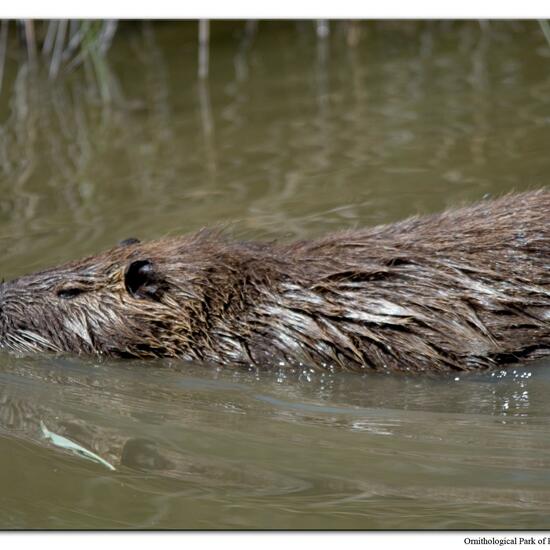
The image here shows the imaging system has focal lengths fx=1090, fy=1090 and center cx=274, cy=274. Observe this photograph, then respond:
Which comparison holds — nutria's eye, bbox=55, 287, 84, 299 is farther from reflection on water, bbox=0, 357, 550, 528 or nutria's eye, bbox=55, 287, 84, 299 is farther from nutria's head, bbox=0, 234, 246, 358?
reflection on water, bbox=0, 357, 550, 528

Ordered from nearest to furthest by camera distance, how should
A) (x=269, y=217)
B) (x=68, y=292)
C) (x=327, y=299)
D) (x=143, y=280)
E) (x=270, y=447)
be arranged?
(x=270, y=447) < (x=327, y=299) < (x=143, y=280) < (x=68, y=292) < (x=269, y=217)

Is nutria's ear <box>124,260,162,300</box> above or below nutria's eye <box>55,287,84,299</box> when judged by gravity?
above

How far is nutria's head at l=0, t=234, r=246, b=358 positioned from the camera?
5.39 meters

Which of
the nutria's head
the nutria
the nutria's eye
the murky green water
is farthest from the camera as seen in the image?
the nutria's eye

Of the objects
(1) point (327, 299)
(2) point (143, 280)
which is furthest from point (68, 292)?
(1) point (327, 299)

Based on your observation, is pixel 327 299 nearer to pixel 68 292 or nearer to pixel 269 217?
pixel 68 292

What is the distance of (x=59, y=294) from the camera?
5.66 metres

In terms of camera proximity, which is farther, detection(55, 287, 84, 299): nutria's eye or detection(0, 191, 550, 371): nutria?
detection(55, 287, 84, 299): nutria's eye

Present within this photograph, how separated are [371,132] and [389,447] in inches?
190

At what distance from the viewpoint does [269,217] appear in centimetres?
723

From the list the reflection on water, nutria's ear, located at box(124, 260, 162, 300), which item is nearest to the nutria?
nutria's ear, located at box(124, 260, 162, 300)

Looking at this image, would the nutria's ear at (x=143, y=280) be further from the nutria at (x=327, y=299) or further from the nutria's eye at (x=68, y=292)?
the nutria's eye at (x=68, y=292)

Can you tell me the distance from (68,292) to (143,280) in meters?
0.47

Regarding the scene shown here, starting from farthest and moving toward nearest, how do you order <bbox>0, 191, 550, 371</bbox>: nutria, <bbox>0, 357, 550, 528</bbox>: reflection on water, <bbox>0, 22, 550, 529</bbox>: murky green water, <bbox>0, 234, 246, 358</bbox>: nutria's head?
1. <bbox>0, 234, 246, 358</bbox>: nutria's head
2. <bbox>0, 191, 550, 371</bbox>: nutria
3. <bbox>0, 22, 550, 529</bbox>: murky green water
4. <bbox>0, 357, 550, 528</bbox>: reflection on water
